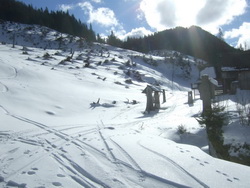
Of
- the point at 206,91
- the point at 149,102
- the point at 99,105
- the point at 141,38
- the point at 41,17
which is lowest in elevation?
the point at 99,105

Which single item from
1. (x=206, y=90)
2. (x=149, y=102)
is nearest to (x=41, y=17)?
(x=149, y=102)

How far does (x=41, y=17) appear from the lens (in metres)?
88.9

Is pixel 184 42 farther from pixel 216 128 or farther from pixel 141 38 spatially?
pixel 216 128

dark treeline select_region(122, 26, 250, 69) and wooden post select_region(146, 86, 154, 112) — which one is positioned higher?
dark treeline select_region(122, 26, 250, 69)

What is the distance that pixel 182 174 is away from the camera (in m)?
4.36

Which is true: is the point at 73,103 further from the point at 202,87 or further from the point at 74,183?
the point at 74,183

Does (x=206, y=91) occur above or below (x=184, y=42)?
below

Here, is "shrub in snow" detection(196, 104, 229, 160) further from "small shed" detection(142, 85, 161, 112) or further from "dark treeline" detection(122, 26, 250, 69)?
"dark treeline" detection(122, 26, 250, 69)

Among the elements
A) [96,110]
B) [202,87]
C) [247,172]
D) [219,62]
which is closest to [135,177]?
[247,172]

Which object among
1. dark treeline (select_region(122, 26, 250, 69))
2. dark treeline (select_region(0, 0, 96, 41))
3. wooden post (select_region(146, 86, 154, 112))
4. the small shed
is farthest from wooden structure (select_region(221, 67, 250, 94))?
dark treeline (select_region(0, 0, 96, 41))

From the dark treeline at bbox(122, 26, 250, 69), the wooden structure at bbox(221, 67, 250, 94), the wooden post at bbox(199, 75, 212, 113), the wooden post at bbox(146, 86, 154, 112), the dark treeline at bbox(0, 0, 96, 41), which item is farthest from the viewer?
the dark treeline at bbox(122, 26, 250, 69)

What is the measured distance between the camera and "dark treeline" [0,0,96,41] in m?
82.7

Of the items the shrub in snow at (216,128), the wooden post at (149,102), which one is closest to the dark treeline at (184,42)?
the wooden post at (149,102)

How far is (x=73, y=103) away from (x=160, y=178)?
15.6 m
